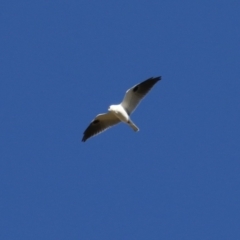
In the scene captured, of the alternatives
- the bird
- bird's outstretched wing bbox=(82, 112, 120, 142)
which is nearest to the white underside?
the bird

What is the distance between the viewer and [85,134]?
32.5 metres

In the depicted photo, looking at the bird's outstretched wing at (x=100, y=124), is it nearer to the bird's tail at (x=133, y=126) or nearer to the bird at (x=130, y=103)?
the bird at (x=130, y=103)

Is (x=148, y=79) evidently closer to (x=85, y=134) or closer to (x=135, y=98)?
(x=135, y=98)

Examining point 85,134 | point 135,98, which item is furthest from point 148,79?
point 85,134

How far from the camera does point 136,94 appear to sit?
31125 mm

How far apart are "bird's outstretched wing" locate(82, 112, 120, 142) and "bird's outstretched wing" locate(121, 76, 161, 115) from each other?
708 mm

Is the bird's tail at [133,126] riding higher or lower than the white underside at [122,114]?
lower

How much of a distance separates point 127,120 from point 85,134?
222 centimetres

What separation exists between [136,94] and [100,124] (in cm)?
179

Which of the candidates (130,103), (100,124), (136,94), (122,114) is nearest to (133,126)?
(122,114)

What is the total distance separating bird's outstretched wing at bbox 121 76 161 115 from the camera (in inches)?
1223

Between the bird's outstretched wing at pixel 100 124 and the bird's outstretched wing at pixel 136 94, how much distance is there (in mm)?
708

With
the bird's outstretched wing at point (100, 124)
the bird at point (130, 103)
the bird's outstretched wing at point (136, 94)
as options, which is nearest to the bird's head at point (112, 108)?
the bird at point (130, 103)

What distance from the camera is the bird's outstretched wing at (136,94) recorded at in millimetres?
31062
